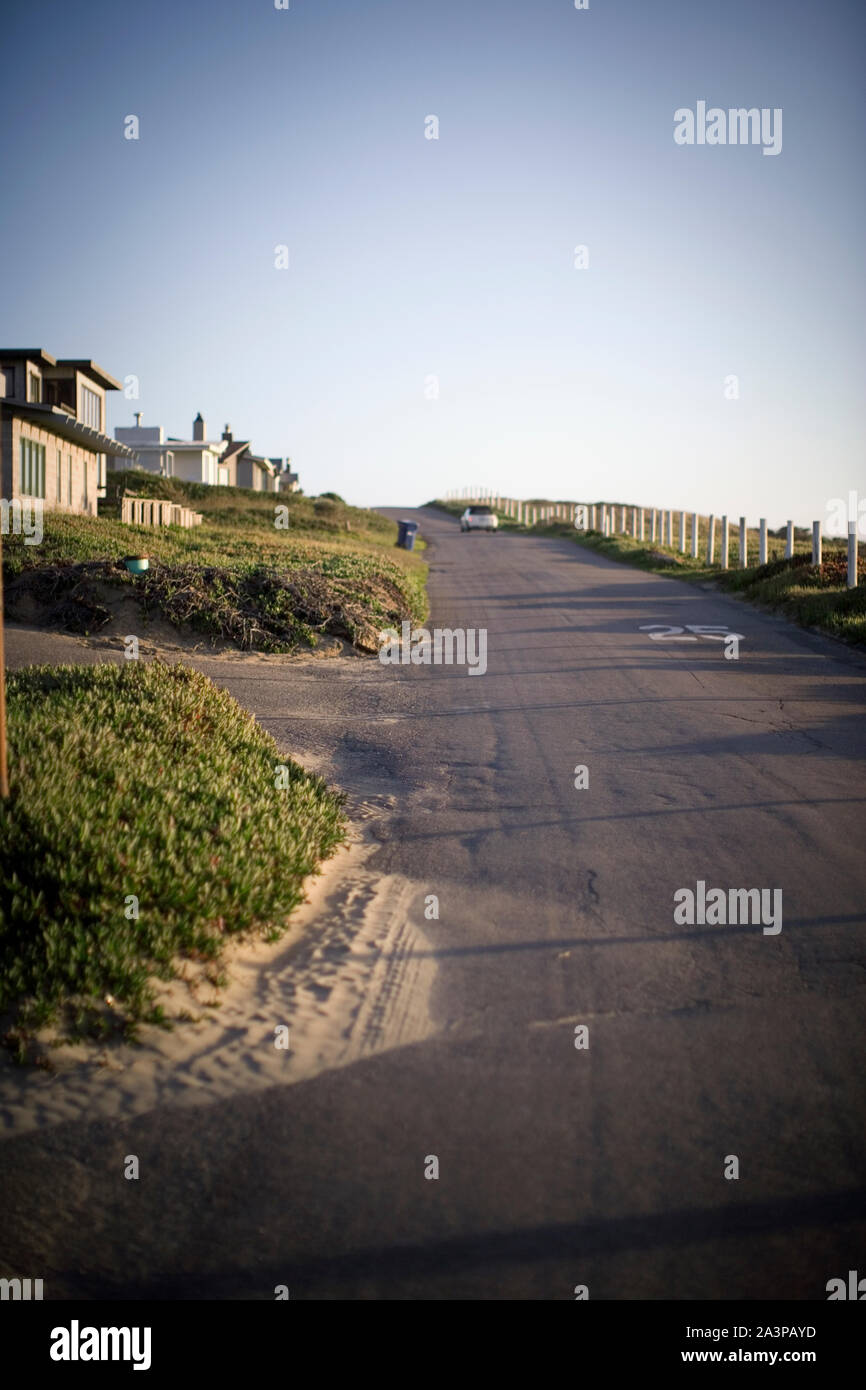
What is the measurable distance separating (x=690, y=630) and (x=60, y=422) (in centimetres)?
1757

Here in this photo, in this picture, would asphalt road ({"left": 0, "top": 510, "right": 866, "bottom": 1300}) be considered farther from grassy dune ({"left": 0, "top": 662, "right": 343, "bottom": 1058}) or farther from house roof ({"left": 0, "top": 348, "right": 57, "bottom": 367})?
house roof ({"left": 0, "top": 348, "right": 57, "bottom": 367})

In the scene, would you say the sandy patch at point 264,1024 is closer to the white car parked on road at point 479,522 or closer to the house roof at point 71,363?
the house roof at point 71,363

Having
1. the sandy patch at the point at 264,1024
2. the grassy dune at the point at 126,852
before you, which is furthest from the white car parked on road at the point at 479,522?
the sandy patch at the point at 264,1024

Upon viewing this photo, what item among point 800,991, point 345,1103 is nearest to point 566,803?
point 800,991

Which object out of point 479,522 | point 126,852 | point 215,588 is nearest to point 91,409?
point 215,588

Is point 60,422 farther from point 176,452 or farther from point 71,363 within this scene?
point 176,452

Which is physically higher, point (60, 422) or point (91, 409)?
point (91, 409)

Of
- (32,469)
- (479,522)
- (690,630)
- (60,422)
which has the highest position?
(479,522)

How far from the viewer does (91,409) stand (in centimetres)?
3353

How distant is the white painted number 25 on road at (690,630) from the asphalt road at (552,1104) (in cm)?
788

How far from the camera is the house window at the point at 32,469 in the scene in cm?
2503

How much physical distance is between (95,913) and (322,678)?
836cm

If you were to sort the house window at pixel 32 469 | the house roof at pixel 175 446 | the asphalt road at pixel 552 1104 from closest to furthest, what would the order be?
the asphalt road at pixel 552 1104, the house window at pixel 32 469, the house roof at pixel 175 446
